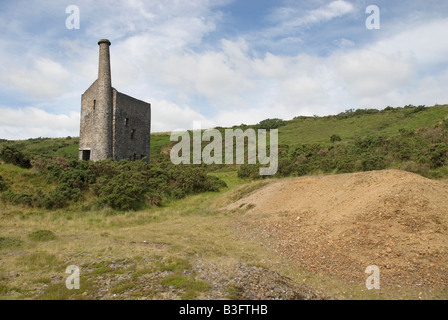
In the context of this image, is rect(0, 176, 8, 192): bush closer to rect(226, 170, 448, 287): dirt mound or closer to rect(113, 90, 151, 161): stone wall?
rect(113, 90, 151, 161): stone wall

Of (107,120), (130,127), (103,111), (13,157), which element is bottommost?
(13,157)

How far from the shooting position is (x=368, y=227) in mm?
9367

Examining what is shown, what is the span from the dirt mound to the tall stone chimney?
569 inches

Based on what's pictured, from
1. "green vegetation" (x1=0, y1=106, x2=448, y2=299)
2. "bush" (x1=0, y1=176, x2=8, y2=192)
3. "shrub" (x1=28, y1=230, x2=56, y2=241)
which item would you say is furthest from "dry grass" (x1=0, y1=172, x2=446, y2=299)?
"bush" (x1=0, y1=176, x2=8, y2=192)

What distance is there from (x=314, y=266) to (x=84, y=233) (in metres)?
8.73

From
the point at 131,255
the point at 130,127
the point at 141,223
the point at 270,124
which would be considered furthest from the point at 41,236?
the point at 270,124

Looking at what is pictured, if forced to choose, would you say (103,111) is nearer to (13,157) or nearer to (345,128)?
(13,157)

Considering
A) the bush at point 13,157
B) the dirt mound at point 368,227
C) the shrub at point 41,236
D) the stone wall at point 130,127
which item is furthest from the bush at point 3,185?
the dirt mound at point 368,227

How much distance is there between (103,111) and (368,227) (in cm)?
2082

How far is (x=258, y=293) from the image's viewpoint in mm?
6070

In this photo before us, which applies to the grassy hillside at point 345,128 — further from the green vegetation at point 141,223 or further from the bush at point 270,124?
the green vegetation at point 141,223

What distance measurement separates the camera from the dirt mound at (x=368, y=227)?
A: 7660mm

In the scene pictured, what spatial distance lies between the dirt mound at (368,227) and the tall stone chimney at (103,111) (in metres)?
14.4
